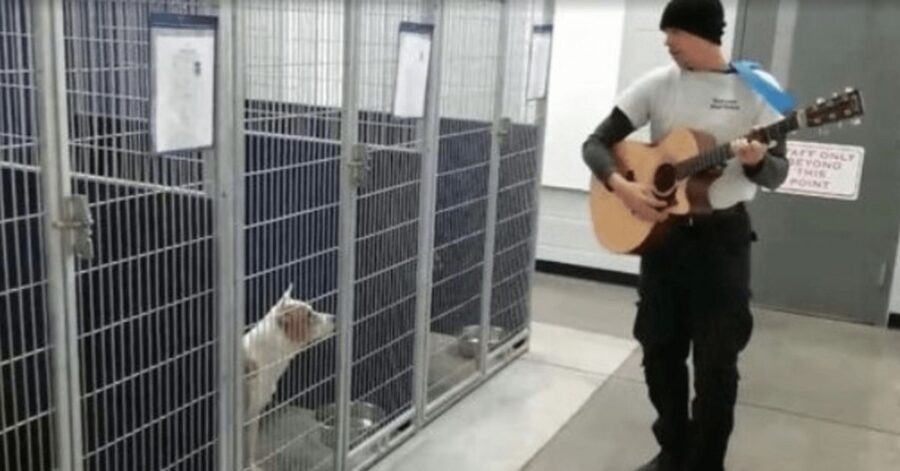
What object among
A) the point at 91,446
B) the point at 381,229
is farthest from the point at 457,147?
the point at 91,446

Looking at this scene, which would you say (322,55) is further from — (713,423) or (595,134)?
(713,423)

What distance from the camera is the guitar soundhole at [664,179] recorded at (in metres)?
2.71

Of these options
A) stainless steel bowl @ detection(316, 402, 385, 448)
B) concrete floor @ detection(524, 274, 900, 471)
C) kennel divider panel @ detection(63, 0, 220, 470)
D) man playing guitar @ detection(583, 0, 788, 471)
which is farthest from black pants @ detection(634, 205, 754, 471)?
kennel divider panel @ detection(63, 0, 220, 470)

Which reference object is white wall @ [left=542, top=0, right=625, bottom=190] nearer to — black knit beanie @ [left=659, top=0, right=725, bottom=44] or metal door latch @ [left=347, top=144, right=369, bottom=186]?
black knit beanie @ [left=659, top=0, right=725, bottom=44]

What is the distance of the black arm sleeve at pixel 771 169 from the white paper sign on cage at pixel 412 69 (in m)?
1.03

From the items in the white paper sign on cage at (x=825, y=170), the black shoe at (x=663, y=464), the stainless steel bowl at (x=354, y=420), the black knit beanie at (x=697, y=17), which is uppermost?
the black knit beanie at (x=697, y=17)

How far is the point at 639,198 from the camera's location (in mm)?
2721

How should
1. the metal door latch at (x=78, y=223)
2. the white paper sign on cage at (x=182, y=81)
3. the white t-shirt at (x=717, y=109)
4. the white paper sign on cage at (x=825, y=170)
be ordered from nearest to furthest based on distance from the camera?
the metal door latch at (x=78, y=223), the white paper sign on cage at (x=182, y=81), the white t-shirt at (x=717, y=109), the white paper sign on cage at (x=825, y=170)

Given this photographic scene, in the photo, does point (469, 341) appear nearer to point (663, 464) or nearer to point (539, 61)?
point (663, 464)

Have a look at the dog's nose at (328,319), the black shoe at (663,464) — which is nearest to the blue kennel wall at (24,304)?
the dog's nose at (328,319)

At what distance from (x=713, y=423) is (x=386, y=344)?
107cm

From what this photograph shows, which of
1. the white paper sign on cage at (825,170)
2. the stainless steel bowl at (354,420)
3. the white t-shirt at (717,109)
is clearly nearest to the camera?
the white t-shirt at (717,109)

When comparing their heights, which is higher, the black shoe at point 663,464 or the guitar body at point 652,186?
the guitar body at point 652,186

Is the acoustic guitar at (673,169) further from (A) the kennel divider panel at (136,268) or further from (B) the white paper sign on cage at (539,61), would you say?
(A) the kennel divider panel at (136,268)
